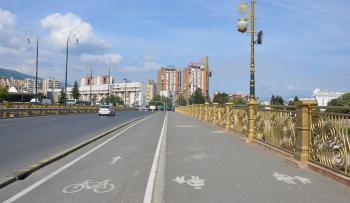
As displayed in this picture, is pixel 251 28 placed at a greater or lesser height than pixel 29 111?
greater

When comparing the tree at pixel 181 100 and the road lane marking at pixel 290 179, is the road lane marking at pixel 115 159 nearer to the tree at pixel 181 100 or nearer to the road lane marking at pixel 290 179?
the road lane marking at pixel 290 179

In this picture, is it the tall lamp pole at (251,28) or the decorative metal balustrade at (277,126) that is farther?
the tall lamp pole at (251,28)

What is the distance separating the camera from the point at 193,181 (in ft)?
29.9

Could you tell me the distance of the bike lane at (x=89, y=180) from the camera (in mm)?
7629

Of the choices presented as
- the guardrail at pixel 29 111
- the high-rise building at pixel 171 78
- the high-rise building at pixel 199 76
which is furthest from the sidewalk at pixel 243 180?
the high-rise building at pixel 171 78

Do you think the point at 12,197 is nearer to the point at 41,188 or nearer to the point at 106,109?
the point at 41,188

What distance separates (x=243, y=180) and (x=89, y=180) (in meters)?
3.01

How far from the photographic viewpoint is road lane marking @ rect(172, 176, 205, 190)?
868 cm

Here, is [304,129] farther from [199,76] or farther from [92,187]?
[199,76]

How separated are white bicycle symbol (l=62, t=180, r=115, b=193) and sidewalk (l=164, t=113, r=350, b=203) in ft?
3.51

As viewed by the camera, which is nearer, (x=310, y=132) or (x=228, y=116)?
(x=310, y=132)

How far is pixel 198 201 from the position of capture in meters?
7.32

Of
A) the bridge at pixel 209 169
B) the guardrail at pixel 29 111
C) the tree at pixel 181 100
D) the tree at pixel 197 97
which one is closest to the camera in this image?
the bridge at pixel 209 169

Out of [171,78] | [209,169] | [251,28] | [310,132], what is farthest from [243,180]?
[171,78]
